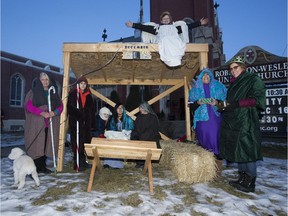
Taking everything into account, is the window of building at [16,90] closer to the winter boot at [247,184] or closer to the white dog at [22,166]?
the white dog at [22,166]

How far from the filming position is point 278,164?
6.36 m

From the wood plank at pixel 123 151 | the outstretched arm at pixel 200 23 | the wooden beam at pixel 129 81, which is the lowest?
the wood plank at pixel 123 151

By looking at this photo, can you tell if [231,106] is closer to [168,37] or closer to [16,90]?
[168,37]

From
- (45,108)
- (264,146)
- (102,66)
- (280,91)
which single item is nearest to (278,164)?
(280,91)

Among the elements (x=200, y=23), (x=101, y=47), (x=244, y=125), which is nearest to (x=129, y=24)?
(x=101, y=47)

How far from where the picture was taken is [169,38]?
5074mm

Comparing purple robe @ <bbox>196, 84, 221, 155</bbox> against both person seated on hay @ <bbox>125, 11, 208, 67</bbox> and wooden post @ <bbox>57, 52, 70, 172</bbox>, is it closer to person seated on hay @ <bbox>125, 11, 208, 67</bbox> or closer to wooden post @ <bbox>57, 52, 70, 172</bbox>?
person seated on hay @ <bbox>125, 11, 208, 67</bbox>

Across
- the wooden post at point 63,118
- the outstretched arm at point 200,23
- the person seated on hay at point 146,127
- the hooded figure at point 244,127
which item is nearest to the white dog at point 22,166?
the wooden post at point 63,118

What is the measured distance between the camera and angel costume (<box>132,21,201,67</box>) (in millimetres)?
5008

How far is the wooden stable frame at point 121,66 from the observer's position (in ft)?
16.9

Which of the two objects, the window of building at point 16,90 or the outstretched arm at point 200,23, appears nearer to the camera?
the outstretched arm at point 200,23

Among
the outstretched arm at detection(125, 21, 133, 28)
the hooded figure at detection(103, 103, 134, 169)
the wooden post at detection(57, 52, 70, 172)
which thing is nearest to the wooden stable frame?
the wooden post at detection(57, 52, 70, 172)

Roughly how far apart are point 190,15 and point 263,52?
13.0 m

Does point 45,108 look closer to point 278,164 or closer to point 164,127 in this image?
point 278,164
